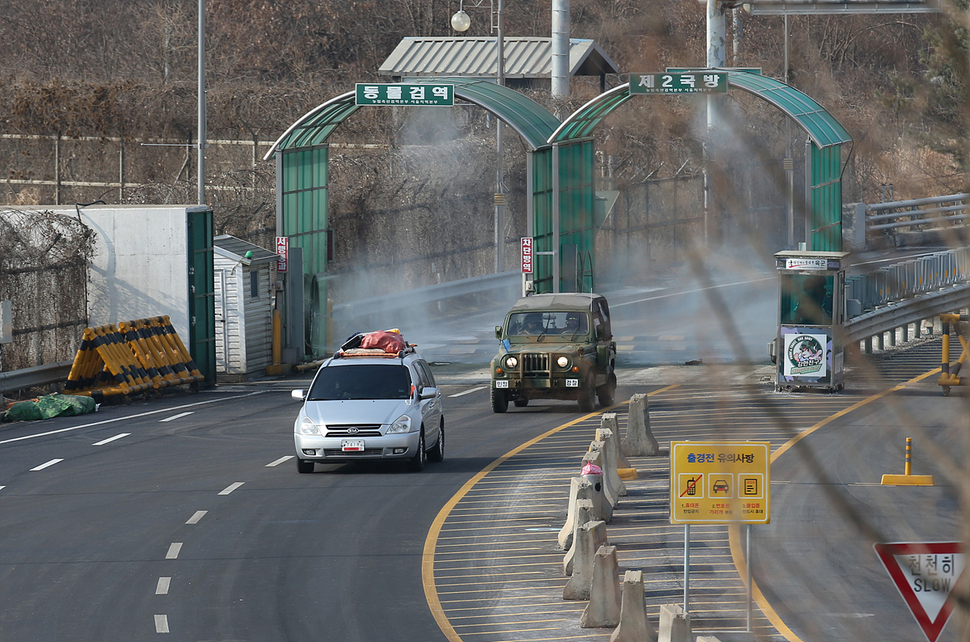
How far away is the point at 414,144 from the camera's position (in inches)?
1902

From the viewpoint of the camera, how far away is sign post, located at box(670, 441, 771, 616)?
445 inches

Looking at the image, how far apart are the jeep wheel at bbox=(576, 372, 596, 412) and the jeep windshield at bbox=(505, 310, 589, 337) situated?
0.95 m

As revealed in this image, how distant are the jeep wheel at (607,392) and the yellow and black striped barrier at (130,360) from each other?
27.2 ft

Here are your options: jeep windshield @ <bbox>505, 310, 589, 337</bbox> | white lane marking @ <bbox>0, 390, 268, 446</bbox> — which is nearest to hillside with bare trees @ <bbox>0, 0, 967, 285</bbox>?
jeep windshield @ <bbox>505, 310, 589, 337</bbox>

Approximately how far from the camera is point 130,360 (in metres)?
26.3

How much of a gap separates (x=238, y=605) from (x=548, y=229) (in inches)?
882

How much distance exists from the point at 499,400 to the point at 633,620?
536 inches

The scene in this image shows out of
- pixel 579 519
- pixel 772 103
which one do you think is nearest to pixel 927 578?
pixel 579 519

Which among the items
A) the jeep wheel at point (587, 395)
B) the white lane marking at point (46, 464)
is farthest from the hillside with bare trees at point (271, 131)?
the white lane marking at point (46, 464)

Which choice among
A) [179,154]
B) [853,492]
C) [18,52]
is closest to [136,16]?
[18,52]

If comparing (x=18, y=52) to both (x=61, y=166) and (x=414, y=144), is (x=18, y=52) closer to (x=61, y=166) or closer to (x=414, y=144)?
(x=61, y=166)

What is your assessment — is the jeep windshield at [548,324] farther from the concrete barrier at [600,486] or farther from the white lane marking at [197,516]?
the white lane marking at [197,516]

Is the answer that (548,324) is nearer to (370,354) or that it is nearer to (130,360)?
(370,354)

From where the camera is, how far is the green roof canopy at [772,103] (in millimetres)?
30797
